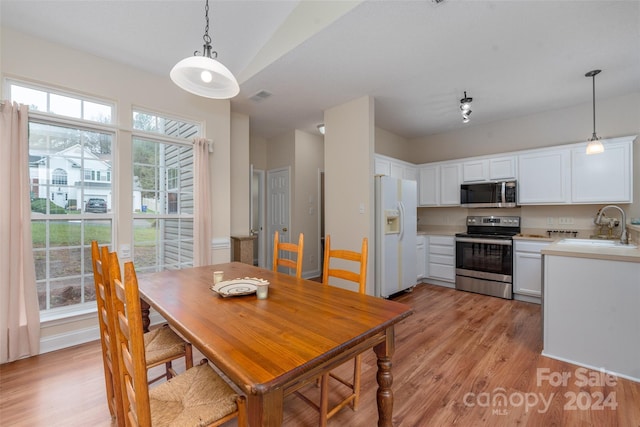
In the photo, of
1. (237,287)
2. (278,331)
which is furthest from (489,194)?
(278,331)

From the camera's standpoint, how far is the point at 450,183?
15.3ft

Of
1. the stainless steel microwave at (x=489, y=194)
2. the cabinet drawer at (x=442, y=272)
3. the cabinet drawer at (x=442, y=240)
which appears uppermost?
the stainless steel microwave at (x=489, y=194)

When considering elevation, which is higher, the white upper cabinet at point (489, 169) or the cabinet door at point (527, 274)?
the white upper cabinet at point (489, 169)

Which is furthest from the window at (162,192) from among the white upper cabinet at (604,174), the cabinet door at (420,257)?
the white upper cabinet at (604,174)

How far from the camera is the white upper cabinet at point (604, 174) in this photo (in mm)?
3248

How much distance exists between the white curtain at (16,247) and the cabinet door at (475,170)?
5.41 meters

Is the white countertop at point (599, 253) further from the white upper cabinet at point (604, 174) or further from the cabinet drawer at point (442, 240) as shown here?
the cabinet drawer at point (442, 240)

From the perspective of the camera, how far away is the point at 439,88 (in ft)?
10.7

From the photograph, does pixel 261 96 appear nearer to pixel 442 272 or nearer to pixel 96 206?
pixel 96 206

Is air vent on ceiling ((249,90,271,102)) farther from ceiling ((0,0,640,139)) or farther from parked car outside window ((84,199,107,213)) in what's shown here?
parked car outside window ((84,199,107,213))

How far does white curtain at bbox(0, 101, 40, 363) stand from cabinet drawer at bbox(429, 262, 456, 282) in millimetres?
4942

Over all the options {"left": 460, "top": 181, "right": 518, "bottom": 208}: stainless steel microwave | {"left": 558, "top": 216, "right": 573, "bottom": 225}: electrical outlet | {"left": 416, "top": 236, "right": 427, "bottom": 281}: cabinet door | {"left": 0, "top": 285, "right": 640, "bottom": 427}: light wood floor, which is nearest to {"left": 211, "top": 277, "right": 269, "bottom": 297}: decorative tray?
{"left": 0, "top": 285, "right": 640, "bottom": 427}: light wood floor

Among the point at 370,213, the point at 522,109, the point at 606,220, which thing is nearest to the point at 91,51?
the point at 370,213

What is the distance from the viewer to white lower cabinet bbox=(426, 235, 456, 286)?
435 cm
